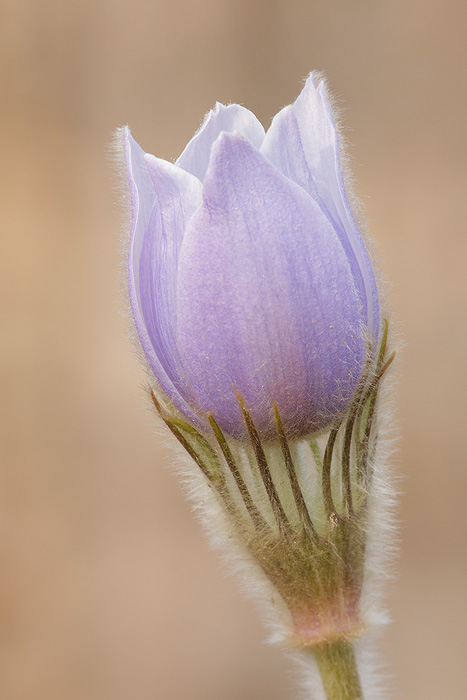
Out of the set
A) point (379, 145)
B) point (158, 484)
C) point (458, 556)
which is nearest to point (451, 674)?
point (458, 556)

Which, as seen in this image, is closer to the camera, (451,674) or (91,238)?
(451,674)

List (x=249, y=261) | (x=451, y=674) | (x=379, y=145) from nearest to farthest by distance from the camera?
(x=249, y=261)
(x=451, y=674)
(x=379, y=145)

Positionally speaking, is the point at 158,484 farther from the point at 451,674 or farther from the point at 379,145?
the point at 379,145

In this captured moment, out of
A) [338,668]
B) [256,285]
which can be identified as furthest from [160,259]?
[338,668]

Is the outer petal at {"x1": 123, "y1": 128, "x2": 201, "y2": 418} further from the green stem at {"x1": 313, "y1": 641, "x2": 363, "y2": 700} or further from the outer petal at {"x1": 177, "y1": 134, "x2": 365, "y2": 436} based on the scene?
the green stem at {"x1": 313, "y1": 641, "x2": 363, "y2": 700}

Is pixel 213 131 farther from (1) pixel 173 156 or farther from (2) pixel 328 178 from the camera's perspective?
(1) pixel 173 156
